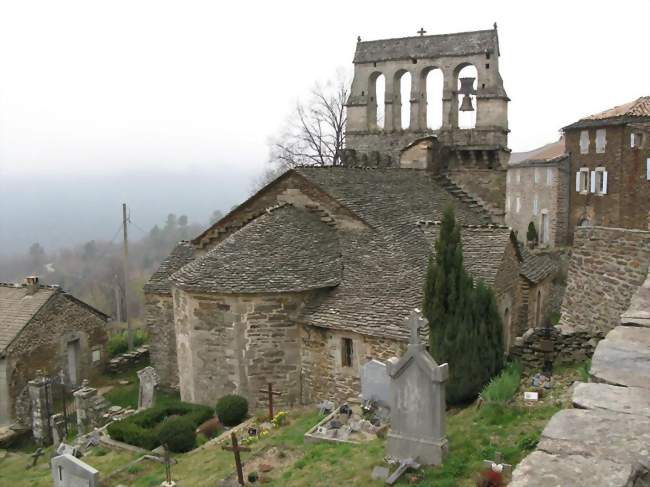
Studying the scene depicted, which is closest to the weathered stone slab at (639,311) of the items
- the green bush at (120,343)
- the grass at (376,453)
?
the grass at (376,453)

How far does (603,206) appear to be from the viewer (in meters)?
Answer: 34.1

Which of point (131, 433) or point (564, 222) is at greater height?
point (564, 222)

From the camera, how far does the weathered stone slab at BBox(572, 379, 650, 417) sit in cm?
375

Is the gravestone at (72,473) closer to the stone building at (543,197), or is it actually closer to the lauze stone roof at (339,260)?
the lauze stone roof at (339,260)

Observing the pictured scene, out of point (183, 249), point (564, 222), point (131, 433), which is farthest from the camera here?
point (564, 222)

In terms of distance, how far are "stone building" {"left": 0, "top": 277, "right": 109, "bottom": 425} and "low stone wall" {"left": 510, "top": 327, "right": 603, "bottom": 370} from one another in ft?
47.8

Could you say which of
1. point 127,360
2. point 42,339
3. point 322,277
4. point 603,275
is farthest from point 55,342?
point 603,275

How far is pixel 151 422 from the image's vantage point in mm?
12688

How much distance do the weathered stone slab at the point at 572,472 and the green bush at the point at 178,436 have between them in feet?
31.2

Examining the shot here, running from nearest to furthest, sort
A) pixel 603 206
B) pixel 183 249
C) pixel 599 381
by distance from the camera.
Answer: pixel 599 381
pixel 183 249
pixel 603 206

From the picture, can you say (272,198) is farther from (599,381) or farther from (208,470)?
(599,381)

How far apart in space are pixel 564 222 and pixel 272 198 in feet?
83.9

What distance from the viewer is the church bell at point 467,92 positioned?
20953mm

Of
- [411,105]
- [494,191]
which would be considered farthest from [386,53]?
[494,191]
